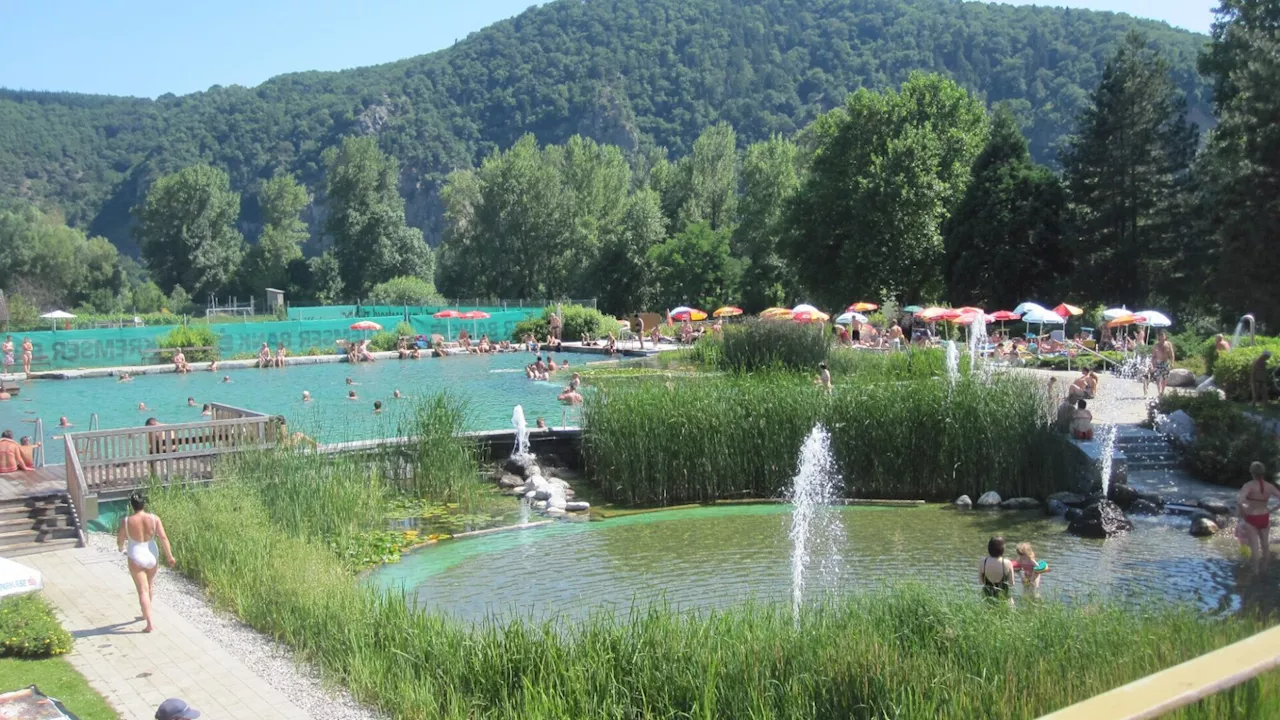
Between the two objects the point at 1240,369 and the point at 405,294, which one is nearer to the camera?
the point at 1240,369

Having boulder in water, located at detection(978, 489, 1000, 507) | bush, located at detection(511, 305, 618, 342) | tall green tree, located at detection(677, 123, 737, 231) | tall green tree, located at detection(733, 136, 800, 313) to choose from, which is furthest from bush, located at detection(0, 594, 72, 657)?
tall green tree, located at detection(677, 123, 737, 231)

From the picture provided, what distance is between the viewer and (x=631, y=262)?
68.2 m

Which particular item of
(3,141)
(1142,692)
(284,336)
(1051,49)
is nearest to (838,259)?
(284,336)

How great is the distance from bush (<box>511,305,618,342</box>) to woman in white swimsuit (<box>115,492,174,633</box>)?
4022 cm

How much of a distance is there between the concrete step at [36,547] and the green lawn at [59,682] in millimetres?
4875

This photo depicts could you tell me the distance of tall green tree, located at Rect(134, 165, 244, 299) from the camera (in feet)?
291

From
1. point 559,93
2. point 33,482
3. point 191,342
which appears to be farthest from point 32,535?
point 559,93

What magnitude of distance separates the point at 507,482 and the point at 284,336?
3063 centimetres

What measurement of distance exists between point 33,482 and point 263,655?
852cm

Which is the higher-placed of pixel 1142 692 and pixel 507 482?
pixel 1142 692

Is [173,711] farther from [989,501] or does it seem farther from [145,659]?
[989,501]

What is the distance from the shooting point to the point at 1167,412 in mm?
20250

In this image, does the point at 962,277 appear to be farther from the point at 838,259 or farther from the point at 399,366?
the point at 399,366

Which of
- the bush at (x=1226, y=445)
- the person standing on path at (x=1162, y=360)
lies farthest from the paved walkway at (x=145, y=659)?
the person standing on path at (x=1162, y=360)
